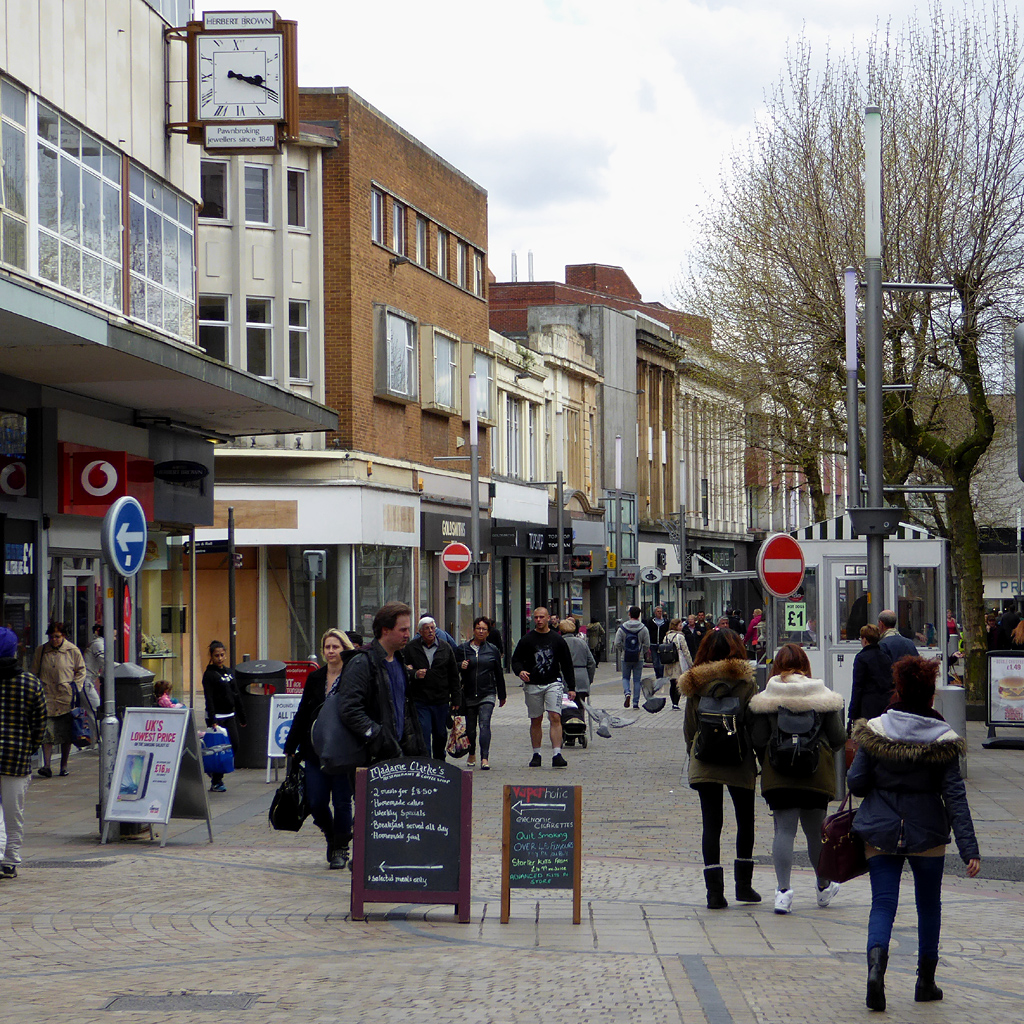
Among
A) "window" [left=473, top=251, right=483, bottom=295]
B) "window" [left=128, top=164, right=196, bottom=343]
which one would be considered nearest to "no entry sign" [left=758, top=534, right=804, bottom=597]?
"window" [left=128, top=164, right=196, bottom=343]

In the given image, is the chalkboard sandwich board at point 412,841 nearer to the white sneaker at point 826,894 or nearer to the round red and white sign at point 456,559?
the white sneaker at point 826,894

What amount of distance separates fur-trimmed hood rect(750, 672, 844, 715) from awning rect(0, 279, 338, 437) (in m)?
7.60

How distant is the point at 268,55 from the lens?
2077 centimetres

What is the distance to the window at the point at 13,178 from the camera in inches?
640

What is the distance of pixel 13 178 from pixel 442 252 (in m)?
25.3

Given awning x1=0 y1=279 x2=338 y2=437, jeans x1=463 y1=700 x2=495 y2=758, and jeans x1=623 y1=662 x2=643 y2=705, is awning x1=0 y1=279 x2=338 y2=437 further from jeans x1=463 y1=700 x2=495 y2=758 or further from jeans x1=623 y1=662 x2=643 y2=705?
jeans x1=623 y1=662 x2=643 y2=705

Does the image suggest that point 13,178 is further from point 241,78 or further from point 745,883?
point 745,883

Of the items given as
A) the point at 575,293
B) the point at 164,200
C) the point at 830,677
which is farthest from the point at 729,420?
the point at 575,293

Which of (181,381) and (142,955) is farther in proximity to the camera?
(181,381)

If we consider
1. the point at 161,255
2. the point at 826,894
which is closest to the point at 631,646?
the point at 161,255

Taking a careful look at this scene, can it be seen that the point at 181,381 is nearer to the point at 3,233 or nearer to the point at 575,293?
the point at 3,233

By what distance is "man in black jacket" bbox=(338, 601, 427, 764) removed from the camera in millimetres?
9938

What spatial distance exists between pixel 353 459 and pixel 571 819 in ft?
84.4

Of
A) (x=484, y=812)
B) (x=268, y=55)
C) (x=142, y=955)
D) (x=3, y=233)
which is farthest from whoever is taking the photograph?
(x=268, y=55)
